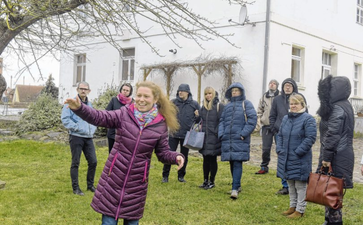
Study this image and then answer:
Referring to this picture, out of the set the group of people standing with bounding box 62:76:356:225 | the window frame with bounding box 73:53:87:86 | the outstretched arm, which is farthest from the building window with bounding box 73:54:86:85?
the outstretched arm

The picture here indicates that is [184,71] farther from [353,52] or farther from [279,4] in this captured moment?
[353,52]

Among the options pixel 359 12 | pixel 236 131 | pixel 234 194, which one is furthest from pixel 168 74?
pixel 234 194

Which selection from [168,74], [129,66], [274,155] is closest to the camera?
[274,155]

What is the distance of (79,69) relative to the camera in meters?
21.4

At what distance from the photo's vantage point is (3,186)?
6.55 m

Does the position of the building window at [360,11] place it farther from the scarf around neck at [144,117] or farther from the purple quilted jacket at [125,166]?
the purple quilted jacket at [125,166]

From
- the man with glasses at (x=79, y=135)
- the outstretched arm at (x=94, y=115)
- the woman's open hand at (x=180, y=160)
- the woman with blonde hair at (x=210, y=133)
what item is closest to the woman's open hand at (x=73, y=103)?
the outstretched arm at (x=94, y=115)

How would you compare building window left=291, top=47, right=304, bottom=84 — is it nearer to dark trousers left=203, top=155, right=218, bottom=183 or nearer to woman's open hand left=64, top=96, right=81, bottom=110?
dark trousers left=203, top=155, right=218, bottom=183

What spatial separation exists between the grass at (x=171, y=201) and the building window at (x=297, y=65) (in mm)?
8261

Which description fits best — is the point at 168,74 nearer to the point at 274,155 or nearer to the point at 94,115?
the point at 274,155

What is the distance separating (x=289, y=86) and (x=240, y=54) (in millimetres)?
8109

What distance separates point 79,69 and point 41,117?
7996 mm

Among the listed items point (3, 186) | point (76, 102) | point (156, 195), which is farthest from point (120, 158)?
point (3, 186)

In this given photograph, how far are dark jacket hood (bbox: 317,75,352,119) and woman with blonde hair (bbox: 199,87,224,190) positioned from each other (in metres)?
2.34
